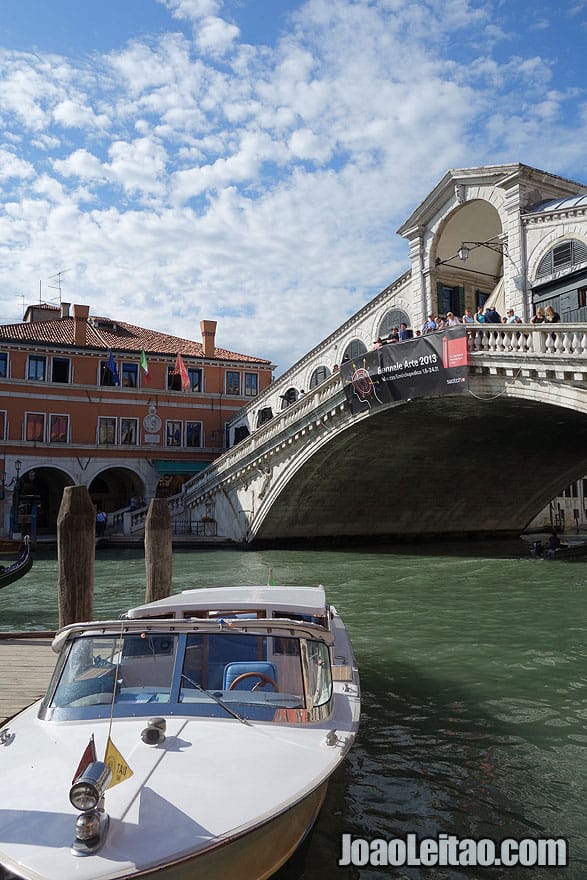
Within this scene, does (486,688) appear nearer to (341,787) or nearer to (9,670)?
(341,787)

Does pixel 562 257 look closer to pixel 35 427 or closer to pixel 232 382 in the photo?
pixel 232 382

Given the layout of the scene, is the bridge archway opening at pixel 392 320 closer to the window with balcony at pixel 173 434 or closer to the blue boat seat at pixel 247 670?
the window with balcony at pixel 173 434

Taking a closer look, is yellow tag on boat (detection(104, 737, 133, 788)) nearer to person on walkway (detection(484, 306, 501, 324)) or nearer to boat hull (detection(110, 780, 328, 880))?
boat hull (detection(110, 780, 328, 880))

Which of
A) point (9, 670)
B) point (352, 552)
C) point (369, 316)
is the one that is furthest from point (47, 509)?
point (9, 670)

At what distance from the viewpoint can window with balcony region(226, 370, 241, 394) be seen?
32.9m

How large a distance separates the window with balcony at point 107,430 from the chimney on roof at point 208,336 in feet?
18.8

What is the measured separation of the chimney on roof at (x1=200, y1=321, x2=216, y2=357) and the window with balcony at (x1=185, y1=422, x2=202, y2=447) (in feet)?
12.3

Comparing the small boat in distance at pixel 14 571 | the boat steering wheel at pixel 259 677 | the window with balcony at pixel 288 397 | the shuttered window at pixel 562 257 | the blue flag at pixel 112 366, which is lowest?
the boat steering wheel at pixel 259 677

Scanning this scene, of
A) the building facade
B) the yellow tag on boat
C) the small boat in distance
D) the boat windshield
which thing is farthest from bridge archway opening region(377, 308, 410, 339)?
the yellow tag on boat

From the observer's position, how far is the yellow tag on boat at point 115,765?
3168mm

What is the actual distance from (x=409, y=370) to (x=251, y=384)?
16.6 m

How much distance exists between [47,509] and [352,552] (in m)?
15.5

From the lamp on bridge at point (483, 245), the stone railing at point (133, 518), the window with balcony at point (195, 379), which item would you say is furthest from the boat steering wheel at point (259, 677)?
the window with balcony at point (195, 379)

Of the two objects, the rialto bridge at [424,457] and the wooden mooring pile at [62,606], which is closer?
the wooden mooring pile at [62,606]
